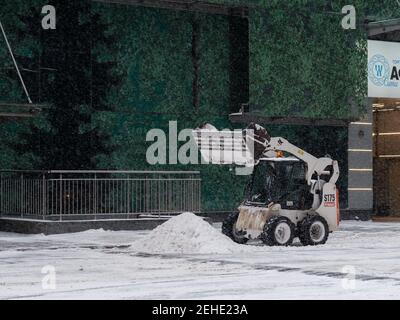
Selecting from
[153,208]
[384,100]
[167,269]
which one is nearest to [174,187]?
[153,208]

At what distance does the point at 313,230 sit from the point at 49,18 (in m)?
12.1

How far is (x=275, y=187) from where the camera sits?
2189 cm

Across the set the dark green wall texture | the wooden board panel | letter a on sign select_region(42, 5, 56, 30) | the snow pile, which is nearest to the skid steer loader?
the snow pile

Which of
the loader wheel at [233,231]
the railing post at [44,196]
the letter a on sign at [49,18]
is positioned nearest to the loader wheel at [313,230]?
the loader wheel at [233,231]

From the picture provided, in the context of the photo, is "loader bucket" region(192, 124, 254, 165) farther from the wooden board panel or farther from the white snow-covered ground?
the wooden board panel

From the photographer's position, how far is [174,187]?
29.4m

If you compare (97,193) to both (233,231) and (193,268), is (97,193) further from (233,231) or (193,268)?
(193,268)

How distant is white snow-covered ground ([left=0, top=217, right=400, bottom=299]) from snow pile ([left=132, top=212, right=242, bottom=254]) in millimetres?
28

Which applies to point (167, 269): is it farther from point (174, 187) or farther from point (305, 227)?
point (174, 187)

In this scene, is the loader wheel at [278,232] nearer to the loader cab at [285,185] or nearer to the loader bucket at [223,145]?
the loader cab at [285,185]

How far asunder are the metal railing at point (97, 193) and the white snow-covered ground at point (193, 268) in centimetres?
183

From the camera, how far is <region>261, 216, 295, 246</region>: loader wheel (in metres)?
20.8

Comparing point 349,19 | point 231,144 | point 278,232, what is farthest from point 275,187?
point 349,19
